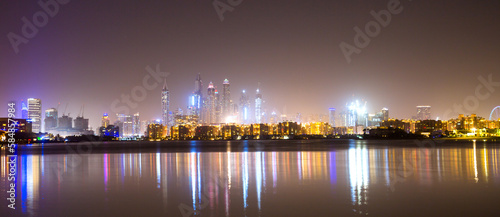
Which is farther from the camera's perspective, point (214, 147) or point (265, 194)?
point (214, 147)

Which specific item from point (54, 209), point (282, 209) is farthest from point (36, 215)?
point (282, 209)

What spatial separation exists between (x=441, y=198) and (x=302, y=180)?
8.46 m

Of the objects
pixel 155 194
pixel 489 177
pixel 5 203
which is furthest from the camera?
pixel 489 177

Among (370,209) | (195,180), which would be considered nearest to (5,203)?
(195,180)

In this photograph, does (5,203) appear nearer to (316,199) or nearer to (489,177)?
(316,199)

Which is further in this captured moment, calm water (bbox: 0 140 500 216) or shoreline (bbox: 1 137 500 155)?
shoreline (bbox: 1 137 500 155)

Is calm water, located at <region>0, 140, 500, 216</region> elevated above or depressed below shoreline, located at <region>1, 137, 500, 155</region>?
above

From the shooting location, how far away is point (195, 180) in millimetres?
24750

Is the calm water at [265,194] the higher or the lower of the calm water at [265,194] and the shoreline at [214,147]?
the higher

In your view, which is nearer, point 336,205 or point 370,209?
point 370,209

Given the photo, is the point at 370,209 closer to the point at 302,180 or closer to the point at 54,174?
the point at 302,180

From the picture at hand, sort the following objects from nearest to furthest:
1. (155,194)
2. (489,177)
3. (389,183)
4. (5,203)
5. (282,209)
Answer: (282,209), (5,203), (155,194), (389,183), (489,177)

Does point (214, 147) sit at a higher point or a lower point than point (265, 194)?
lower

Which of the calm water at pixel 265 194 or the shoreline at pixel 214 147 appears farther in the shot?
the shoreline at pixel 214 147
